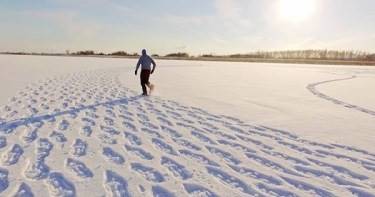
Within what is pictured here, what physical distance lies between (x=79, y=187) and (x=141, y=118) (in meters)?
3.41

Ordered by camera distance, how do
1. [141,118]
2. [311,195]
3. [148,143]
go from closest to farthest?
1. [311,195]
2. [148,143]
3. [141,118]

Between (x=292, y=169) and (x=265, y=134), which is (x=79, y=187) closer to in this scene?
(x=292, y=169)

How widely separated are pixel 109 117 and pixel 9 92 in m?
5.49

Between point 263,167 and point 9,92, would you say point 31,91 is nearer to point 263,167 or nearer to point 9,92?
point 9,92

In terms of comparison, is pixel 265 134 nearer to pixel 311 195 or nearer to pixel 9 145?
pixel 311 195

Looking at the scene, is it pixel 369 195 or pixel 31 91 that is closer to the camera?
pixel 369 195

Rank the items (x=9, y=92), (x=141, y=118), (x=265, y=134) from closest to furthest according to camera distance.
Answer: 1. (x=265, y=134)
2. (x=141, y=118)
3. (x=9, y=92)

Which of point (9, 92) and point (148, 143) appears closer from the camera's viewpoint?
point (148, 143)

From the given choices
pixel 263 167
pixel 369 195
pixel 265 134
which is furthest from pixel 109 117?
pixel 369 195

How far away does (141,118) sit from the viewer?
6.63m

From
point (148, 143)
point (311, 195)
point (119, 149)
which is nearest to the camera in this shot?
point (311, 195)

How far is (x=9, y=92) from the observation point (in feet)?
32.8

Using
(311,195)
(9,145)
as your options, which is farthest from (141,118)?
(311,195)

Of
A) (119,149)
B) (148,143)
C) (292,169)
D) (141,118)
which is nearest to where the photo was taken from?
(292,169)
